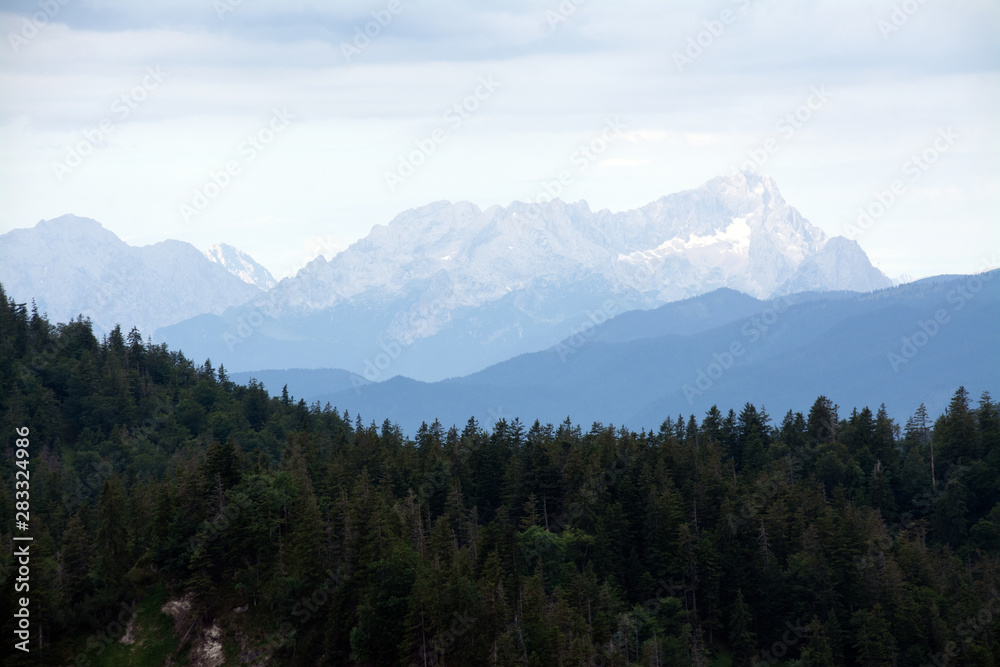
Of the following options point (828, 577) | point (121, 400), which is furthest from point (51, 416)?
point (828, 577)

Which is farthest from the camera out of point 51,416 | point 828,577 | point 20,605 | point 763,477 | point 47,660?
point 51,416

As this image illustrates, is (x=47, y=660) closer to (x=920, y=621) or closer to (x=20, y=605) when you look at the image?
(x=20, y=605)

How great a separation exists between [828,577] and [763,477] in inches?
857

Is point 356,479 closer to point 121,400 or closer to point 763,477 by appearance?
point 763,477

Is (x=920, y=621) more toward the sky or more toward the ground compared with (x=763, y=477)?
more toward the ground

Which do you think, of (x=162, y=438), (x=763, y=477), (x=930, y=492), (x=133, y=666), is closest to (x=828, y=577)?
(x=763, y=477)

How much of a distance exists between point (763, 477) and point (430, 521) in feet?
138

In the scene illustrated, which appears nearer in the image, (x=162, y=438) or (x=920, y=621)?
(x=920, y=621)

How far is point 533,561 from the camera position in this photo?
343 feet

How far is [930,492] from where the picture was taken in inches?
5113

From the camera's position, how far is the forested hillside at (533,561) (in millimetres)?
91812

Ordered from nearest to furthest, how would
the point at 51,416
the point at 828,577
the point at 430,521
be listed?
the point at 828,577, the point at 430,521, the point at 51,416

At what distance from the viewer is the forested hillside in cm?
9181

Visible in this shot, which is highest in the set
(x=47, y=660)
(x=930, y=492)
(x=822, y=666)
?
(x=930, y=492)
